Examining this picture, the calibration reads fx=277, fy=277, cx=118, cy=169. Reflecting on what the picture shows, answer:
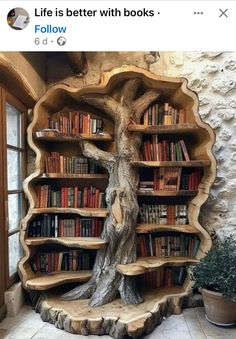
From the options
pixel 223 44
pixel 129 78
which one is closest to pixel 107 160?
pixel 129 78

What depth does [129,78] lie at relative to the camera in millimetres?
2260

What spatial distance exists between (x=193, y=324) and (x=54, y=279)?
3.57ft

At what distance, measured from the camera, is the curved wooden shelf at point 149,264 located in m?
2.02

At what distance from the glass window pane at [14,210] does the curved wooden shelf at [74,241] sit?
0.66 ft

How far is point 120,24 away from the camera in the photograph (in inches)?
52.5

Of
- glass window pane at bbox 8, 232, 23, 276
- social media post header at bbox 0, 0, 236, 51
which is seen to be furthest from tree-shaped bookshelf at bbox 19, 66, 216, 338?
social media post header at bbox 0, 0, 236, 51

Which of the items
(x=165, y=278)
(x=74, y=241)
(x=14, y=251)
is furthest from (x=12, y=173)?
(x=165, y=278)

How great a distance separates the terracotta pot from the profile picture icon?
2.04 meters

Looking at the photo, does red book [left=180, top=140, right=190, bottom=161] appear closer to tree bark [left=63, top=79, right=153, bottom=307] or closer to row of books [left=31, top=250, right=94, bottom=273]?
tree bark [left=63, top=79, right=153, bottom=307]

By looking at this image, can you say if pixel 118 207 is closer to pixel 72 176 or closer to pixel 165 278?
pixel 72 176

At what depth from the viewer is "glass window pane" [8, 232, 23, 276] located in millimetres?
2230

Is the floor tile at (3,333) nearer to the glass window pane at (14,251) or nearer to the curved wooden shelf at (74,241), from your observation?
the glass window pane at (14,251)

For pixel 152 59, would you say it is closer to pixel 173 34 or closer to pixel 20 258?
pixel 173 34

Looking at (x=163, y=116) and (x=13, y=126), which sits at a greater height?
(x=163, y=116)
